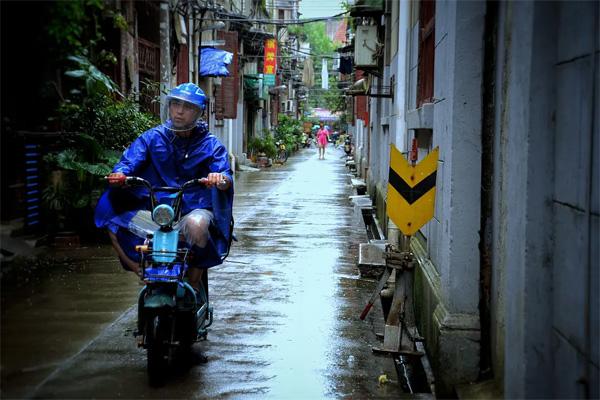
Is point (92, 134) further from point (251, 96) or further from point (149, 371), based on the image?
point (251, 96)

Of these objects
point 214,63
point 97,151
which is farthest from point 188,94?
point 214,63

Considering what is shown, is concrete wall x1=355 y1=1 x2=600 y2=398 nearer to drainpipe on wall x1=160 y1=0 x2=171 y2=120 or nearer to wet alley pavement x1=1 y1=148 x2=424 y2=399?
wet alley pavement x1=1 y1=148 x2=424 y2=399

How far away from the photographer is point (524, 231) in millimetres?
4168

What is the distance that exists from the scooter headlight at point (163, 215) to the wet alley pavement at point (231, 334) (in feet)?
2.62

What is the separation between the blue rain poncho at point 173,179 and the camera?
5.85m

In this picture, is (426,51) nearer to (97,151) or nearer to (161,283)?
(97,151)

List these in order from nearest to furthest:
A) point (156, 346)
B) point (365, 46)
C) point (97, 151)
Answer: point (156, 346) < point (97, 151) < point (365, 46)

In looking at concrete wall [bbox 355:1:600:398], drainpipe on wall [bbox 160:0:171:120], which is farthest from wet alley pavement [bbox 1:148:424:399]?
drainpipe on wall [bbox 160:0:171:120]

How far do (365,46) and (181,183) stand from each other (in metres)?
11.2

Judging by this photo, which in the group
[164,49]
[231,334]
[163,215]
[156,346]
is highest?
[164,49]

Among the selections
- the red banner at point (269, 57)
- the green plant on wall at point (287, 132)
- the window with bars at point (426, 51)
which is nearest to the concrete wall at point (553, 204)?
the window with bars at point (426, 51)

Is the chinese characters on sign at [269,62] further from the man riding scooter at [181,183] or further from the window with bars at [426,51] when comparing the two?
the man riding scooter at [181,183]

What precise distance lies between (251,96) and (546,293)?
117 ft

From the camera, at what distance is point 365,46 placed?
54.9 ft
